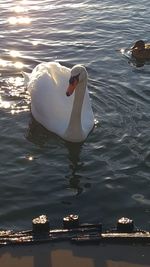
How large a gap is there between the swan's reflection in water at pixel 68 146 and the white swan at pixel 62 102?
0.40 ft

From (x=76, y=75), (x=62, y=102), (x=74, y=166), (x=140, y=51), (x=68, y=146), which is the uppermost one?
(x=140, y=51)

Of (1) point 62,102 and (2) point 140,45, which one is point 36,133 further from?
(2) point 140,45

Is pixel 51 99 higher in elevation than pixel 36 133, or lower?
higher

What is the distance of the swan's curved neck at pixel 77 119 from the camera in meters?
11.1

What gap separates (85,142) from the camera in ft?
37.4

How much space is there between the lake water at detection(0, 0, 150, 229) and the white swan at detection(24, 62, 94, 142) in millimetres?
218

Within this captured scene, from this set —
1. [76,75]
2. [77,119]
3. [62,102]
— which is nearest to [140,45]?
[62,102]

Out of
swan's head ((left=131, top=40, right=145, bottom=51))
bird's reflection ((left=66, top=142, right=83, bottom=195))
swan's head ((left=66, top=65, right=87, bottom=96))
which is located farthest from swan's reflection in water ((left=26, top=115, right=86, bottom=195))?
swan's head ((left=131, top=40, right=145, bottom=51))

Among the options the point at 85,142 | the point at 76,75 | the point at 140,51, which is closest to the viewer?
the point at 76,75

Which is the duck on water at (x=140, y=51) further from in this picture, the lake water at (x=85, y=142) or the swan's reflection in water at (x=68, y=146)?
the swan's reflection in water at (x=68, y=146)

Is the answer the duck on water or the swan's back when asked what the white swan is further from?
the duck on water

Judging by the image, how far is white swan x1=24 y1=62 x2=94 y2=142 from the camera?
11117 mm

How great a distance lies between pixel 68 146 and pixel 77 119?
0.56 m

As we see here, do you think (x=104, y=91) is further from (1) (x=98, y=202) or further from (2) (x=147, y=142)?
(1) (x=98, y=202)
